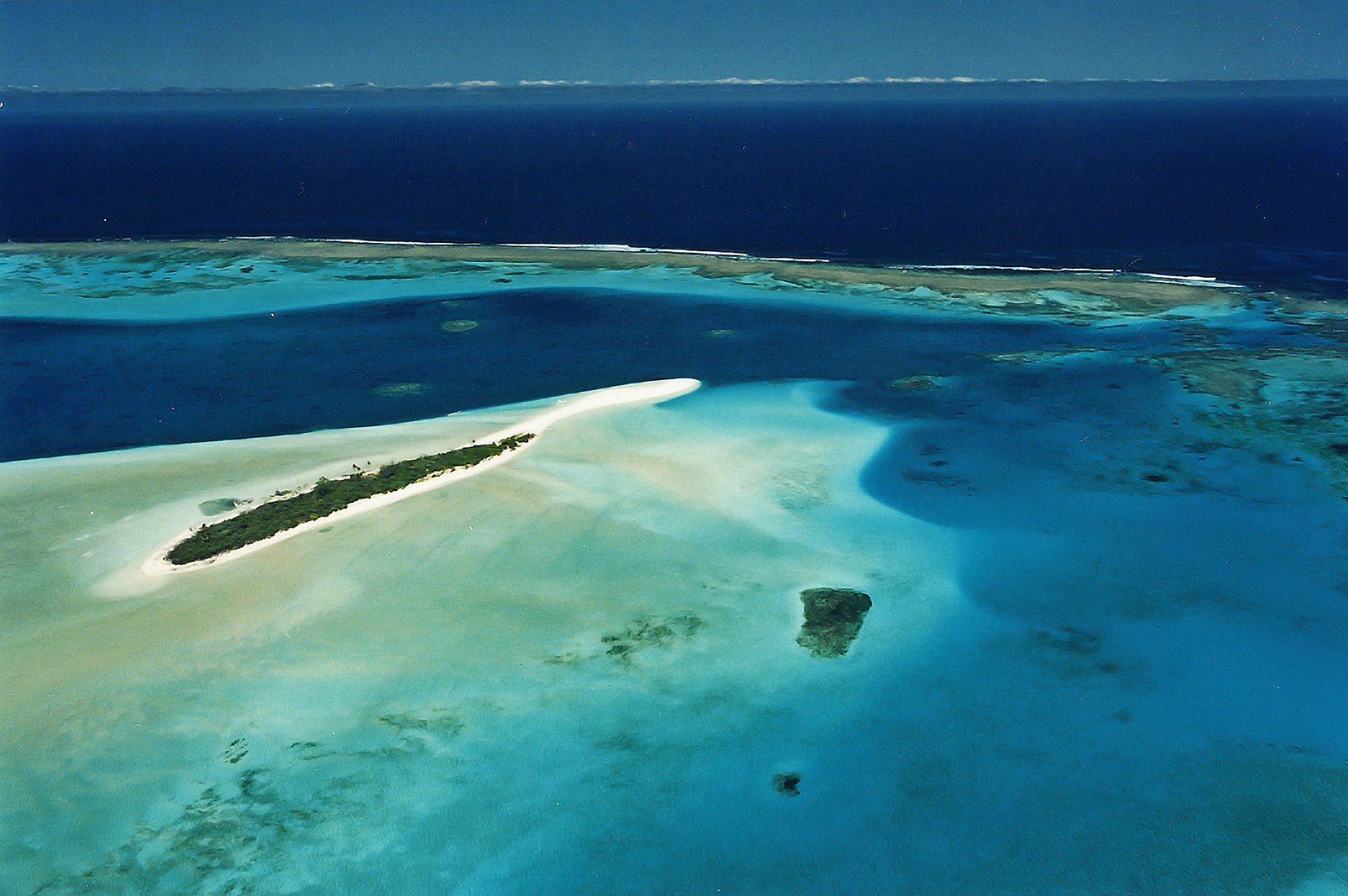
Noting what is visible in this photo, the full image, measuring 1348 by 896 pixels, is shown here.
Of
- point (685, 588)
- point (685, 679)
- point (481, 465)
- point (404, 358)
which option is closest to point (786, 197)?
point (404, 358)

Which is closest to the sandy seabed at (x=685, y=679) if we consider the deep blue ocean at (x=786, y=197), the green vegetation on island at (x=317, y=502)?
the green vegetation on island at (x=317, y=502)

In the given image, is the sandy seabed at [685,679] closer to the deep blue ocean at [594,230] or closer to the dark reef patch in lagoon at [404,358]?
the dark reef patch in lagoon at [404,358]

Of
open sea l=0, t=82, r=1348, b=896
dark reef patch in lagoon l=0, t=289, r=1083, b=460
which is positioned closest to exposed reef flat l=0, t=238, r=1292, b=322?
open sea l=0, t=82, r=1348, b=896

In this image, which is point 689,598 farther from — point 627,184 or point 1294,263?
point 627,184

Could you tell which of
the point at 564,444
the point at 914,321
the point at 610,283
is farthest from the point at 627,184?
the point at 564,444

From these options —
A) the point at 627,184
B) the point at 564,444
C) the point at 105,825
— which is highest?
the point at 627,184

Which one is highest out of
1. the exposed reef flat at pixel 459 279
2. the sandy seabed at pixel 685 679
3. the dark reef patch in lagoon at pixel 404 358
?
the exposed reef flat at pixel 459 279

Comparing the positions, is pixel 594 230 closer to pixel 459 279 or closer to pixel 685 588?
pixel 459 279
